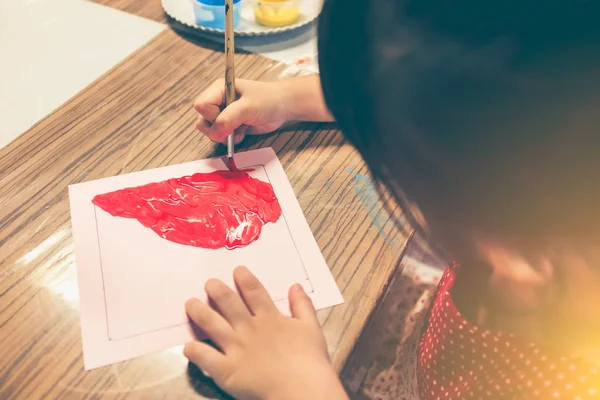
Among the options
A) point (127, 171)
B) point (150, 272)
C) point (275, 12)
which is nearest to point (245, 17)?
point (275, 12)

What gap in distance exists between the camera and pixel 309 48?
96cm

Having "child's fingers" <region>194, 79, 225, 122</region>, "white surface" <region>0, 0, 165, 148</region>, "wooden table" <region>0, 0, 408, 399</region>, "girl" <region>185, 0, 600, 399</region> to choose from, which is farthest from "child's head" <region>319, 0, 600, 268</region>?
"white surface" <region>0, 0, 165, 148</region>

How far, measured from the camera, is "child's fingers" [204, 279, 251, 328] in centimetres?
54

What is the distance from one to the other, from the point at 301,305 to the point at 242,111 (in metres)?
0.30

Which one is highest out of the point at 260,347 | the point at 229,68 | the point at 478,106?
the point at 478,106

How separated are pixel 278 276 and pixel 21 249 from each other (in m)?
0.30

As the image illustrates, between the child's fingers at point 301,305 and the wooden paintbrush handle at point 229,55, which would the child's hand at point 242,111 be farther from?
the child's fingers at point 301,305

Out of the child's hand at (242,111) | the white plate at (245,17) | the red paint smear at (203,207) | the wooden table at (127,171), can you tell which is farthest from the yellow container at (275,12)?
the red paint smear at (203,207)

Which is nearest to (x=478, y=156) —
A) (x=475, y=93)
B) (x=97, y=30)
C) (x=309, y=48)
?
(x=475, y=93)

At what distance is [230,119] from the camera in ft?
2.31

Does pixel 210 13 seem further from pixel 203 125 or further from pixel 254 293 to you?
pixel 254 293

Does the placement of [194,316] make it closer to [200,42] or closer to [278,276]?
[278,276]

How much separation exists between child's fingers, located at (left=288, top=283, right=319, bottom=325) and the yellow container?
601mm

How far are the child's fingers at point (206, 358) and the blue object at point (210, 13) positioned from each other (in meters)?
0.64
